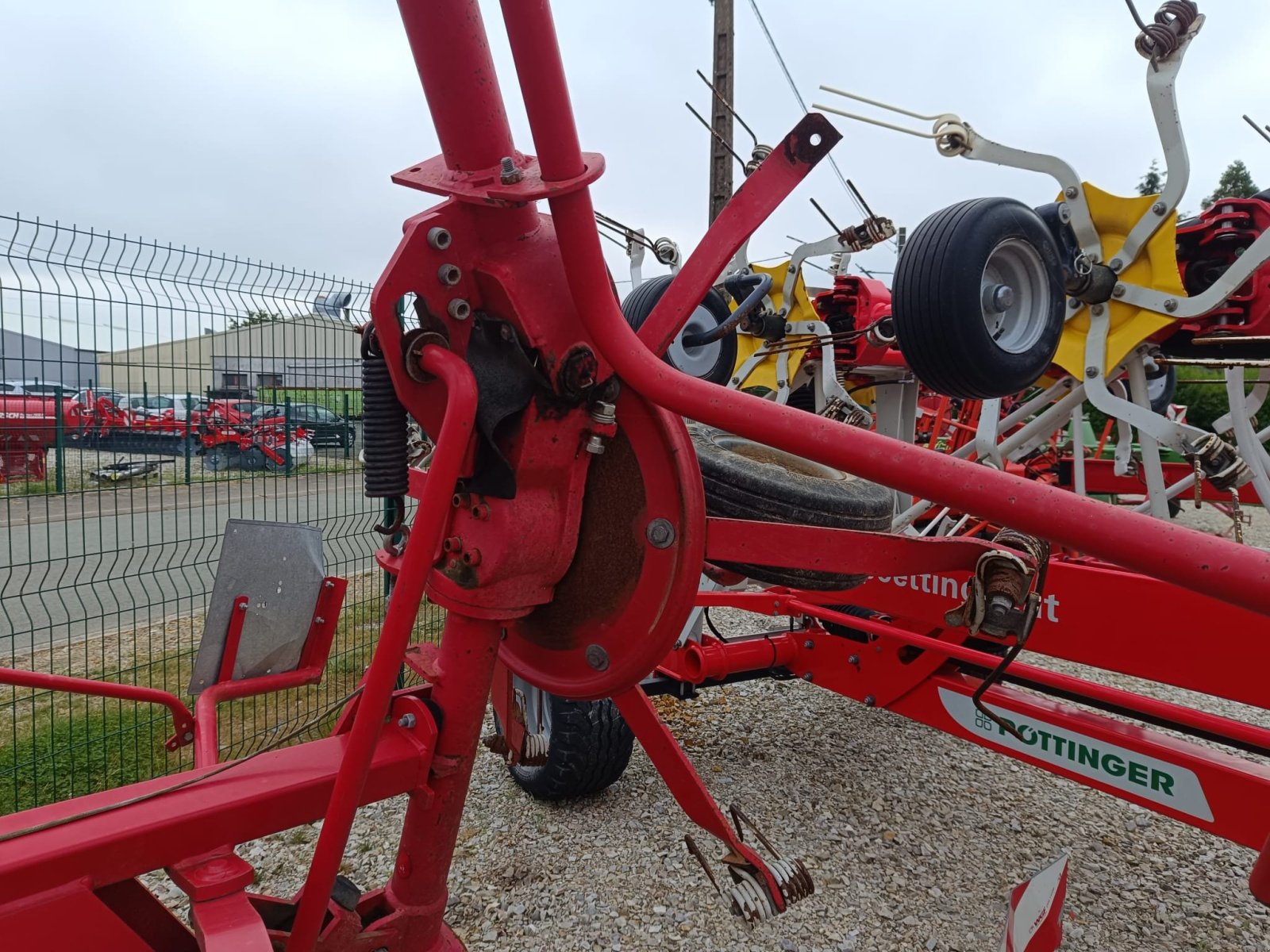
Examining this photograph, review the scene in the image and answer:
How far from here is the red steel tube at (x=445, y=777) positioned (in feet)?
4.97

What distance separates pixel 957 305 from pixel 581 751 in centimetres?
216

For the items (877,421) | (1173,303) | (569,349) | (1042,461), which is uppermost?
(1173,303)

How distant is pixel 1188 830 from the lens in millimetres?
3258

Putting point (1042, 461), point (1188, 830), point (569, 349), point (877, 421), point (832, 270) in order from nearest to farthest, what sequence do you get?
point (569, 349) → point (1188, 830) → point (877, 421) → point (832, 270) → point (1042, 461)

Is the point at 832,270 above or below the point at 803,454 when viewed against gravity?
above

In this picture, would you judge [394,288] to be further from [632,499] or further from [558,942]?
[558,942]

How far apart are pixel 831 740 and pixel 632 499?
2.97m

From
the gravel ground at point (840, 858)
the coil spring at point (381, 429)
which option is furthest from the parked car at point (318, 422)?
the coil spring at point (381, 429)

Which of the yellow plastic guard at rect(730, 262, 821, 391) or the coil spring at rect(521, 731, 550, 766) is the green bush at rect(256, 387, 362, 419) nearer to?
the yellow plastic guard at rect(730, 262, 821, 391)

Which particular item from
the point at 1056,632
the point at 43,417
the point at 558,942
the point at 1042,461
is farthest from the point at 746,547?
the point at 1042,461

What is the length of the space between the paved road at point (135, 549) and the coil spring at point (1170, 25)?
4.88 metres

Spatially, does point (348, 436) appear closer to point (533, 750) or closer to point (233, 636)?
point (233, 636)

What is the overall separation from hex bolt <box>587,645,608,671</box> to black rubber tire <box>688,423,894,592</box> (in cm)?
36

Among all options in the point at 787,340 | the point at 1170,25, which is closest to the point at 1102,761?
the point at 1170,25
